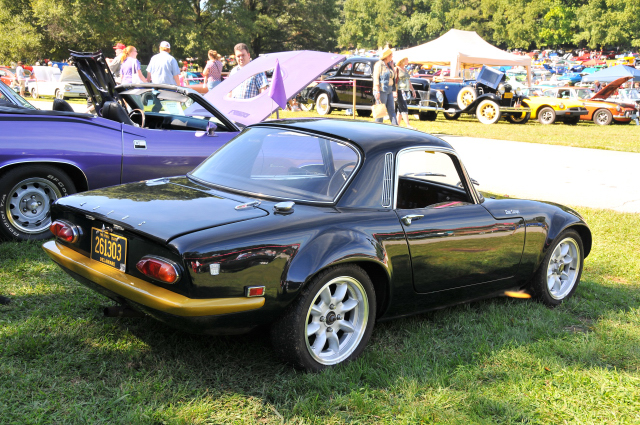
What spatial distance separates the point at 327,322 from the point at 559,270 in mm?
2299

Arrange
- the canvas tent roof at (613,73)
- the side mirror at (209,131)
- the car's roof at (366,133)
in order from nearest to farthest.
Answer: the car's roof at (366,133), the side mirror at (209,131), the canvas tent roof at (613,73)

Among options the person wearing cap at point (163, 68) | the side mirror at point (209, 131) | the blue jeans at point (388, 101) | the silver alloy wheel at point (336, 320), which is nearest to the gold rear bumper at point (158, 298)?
the silver alloy wheel at point (336, 320)

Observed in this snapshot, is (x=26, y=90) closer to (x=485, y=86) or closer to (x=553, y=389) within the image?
(x=485, y=86)

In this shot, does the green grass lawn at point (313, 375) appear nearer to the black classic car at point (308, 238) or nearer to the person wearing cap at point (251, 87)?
the black classic car at point (308, 238)

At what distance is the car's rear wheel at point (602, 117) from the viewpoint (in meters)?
22.4

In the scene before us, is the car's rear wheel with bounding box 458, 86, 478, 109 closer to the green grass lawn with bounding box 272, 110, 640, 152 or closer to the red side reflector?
the green grass lawn with bounding box 272, 110, 640, 152

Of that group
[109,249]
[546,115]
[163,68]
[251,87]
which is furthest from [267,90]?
[546,115]

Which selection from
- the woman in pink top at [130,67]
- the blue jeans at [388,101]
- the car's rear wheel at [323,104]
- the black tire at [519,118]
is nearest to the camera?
the woman in pink top at [130,67]

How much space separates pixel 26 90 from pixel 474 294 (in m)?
26.8

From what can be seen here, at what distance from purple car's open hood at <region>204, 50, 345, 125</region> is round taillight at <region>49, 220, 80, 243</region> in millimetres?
7215

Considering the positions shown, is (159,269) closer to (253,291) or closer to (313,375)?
(253,291)

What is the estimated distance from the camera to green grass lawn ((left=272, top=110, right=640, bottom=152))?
609 inches

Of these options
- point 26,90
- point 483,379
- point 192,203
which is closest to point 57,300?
point 192,203

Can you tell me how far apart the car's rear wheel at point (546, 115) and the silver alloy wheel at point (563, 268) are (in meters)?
18.5
